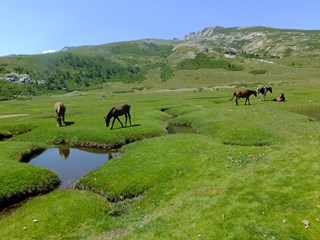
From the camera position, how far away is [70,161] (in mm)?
36375

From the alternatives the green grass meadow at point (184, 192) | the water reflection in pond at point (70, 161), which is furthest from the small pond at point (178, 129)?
the water reflection in pond at point (70, 161)

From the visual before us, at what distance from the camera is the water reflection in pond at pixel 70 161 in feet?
103

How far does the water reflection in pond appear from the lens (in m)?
31.3

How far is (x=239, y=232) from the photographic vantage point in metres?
15.8

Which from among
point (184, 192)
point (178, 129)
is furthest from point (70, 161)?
point (178, 129)

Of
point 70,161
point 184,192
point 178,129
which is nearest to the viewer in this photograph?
point 184,192

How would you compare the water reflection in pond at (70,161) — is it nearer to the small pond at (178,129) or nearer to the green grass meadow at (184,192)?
the green grass meadow at (184,192)

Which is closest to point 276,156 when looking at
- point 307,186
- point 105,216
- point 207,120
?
point 307,186

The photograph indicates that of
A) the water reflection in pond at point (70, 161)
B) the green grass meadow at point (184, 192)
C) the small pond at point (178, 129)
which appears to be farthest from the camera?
the small pond at point (178, 129)

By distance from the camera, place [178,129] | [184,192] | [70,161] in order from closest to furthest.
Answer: [184,192] → [70,161] → [178,129]

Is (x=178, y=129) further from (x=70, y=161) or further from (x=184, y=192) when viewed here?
(x=184, y=192)

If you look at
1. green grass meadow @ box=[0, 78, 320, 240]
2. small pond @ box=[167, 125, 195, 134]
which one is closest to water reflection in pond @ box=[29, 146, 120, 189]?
green grass meadow @ box=[0, 78, 320, 240]

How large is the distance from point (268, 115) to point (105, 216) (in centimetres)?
3607

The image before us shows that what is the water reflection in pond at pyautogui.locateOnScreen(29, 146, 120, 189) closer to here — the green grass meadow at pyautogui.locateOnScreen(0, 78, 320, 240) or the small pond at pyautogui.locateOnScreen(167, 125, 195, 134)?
the green grass meadow at pyautogui.locateOnScreen(0, 78, 320, 240)
